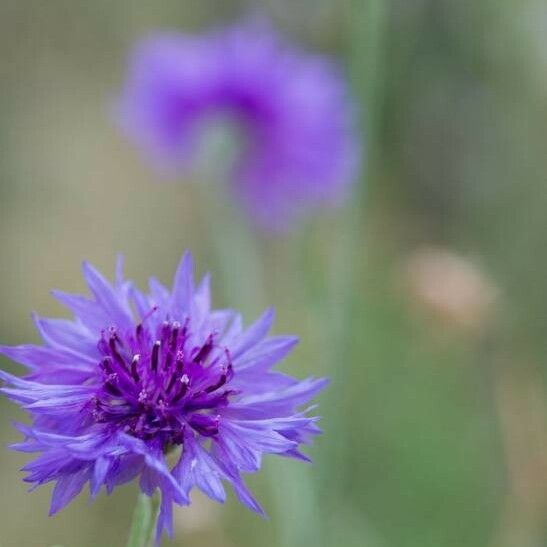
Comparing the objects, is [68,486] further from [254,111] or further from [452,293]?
[254,111]

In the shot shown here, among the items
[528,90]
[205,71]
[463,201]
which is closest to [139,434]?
[205,71]

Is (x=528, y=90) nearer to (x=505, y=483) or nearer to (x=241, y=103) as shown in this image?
(x=241, y=103)

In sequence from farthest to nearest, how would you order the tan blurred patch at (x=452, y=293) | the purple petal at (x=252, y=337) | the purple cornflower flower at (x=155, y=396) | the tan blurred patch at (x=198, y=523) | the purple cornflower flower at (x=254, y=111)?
the purple cornflower flower at (x=254, y=111) < the tan blurred patch at (x=452, y=293) < the tan blurred patch at (x=198, y=523) < the purple petal at (x=252, y=337) < the purple cornflower flower at (x=155, y=396)

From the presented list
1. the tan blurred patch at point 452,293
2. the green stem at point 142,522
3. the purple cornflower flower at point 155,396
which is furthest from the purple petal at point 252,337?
the tan blurred patch at point 452,293

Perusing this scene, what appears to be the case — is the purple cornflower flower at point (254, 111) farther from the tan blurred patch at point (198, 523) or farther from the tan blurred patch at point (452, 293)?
the tan blurred patch at point (198, 523)

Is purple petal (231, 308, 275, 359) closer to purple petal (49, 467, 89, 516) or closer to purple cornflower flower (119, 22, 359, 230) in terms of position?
purple petal (49, 467, 89, 516)

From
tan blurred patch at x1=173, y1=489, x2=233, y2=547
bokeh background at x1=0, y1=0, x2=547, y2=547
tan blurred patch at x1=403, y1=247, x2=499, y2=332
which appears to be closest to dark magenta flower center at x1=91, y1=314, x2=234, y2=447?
tan blurred patch at x1=173, y1=489, x2=233, y2=547
